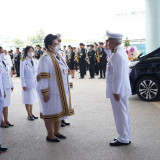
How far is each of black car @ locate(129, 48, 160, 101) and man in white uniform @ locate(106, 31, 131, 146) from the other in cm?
365

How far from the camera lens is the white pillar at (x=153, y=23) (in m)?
A: 13.0

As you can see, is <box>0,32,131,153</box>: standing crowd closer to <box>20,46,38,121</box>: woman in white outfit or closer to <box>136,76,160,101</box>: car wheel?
<box>20,46,38,121</box>: woman in white outfit

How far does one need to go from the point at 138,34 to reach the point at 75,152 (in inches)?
1284

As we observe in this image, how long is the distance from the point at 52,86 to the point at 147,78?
13.5 ft

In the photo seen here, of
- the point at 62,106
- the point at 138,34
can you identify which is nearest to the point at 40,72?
the point at 62,106

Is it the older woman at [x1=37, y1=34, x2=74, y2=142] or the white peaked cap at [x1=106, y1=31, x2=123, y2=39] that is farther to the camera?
the older woman at [x1=37, y1=34, x2=74, y2=142]

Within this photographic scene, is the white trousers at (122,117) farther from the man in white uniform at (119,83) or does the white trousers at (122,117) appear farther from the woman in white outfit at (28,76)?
the woman in white outfit at (28,76)

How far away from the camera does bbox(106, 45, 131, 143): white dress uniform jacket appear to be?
13.0 ft

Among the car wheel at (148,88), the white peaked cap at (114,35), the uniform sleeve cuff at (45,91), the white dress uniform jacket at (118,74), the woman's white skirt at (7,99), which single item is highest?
the white peaked cap at (114,35)

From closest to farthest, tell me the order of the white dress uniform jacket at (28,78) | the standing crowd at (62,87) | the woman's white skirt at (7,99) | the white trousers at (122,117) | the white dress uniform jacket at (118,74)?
1. the white dress uniform jacket at (118,74)
2. the standing crowd at (62,87)
3. the white trousers at (122,117)
4. the woman's white skirt at (7,99)
5. the white dress uniform jacket at (28,78)

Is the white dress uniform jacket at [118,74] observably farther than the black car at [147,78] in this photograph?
No

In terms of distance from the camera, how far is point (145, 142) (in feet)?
14.5

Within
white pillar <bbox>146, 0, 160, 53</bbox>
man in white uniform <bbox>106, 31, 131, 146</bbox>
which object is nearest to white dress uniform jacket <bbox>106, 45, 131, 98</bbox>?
man in white uniform <bbox>106, 31, 131, 146</bbox>

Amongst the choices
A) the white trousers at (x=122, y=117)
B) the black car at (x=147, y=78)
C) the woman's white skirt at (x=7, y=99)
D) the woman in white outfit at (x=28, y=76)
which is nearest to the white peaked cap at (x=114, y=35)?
the white trousers at (x=122, y=117)
